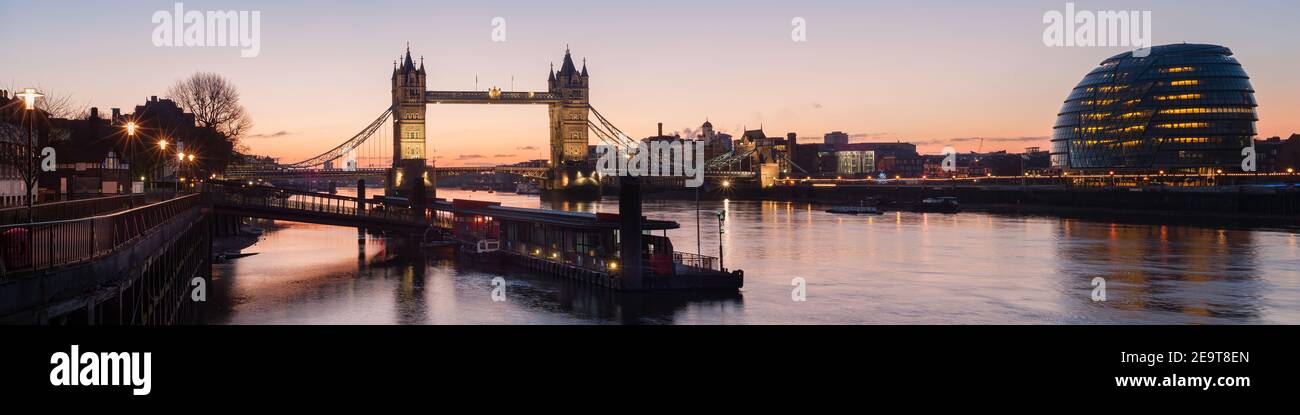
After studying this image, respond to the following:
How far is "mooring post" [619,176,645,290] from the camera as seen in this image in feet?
129

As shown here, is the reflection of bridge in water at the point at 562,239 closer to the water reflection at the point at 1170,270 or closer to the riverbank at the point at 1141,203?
the water reflection at the point at 1170,270

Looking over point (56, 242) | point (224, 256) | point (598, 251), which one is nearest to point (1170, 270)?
point (598, 251)

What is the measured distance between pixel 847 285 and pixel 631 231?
44.0ft

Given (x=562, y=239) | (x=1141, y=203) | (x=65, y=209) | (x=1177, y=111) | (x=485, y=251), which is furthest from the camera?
(x=1177, y=111)

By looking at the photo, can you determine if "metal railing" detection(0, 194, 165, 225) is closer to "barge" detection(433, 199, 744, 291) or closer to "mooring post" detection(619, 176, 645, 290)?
"mooring post" detection(619, 176, 645, 290)

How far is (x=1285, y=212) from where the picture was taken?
100 metres

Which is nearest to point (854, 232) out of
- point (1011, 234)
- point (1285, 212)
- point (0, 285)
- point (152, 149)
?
point (1011, 234)

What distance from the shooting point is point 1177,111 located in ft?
554

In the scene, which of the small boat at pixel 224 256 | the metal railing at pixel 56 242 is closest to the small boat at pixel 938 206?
the small boat at pixel 224 256

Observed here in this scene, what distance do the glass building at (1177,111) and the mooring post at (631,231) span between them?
15344 cm

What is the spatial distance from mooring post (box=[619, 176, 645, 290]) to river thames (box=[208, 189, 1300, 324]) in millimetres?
829

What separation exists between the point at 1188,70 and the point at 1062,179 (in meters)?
28.8

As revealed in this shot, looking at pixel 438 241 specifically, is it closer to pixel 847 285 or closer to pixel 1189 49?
pixel 847 285
